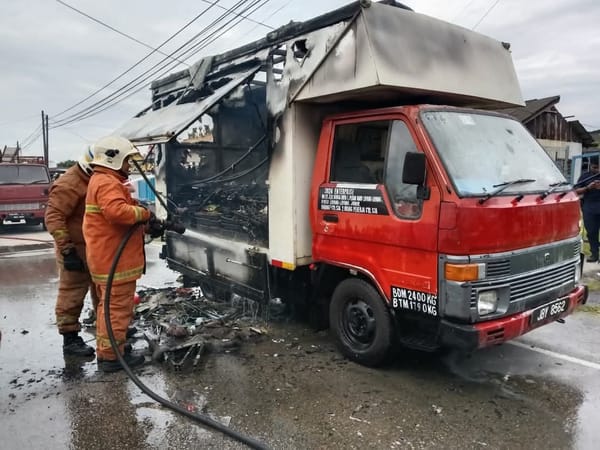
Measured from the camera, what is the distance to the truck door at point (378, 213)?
137 inches

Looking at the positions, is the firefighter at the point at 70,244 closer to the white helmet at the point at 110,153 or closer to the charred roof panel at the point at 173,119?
the white helmet at the point at 110,153

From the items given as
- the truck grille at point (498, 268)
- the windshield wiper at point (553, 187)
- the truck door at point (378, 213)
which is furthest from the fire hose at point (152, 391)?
the windshield wiper at point (553, 187)

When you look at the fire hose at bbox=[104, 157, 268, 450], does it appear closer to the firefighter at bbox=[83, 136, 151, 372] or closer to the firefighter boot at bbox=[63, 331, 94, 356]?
the firefighter at bbox=[83, 136, 151, 372]

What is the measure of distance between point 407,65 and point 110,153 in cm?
255

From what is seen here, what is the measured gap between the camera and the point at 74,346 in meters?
4.50

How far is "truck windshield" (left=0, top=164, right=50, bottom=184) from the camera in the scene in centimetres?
1362

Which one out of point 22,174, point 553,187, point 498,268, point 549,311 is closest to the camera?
point 498,268

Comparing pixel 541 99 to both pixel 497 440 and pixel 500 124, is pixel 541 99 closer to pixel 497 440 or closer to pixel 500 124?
pixel 500 124

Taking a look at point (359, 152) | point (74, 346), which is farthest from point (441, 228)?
point (74, 346)

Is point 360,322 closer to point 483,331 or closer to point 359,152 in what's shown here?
point 483,331

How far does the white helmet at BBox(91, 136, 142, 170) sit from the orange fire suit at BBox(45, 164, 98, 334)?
442mm

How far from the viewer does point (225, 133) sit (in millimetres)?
5703

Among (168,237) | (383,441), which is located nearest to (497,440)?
(383,441)

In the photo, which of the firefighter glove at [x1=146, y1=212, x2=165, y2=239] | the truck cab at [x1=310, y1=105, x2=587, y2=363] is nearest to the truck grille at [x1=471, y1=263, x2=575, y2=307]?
the truck cab at [x1=310, y1=105, x2=587, y2=363]
